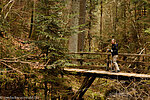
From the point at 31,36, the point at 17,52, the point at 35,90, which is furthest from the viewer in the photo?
the point at 31,36

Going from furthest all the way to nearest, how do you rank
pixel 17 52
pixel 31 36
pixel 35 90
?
pixel 31 36 → pixel 35 90 → pixel 17 52

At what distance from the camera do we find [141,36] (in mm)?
14352

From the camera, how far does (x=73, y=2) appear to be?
1000cm

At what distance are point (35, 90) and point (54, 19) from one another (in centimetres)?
310

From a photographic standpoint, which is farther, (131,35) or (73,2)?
(131,35)

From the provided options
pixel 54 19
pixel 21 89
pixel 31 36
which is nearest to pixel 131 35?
pixel 31 36

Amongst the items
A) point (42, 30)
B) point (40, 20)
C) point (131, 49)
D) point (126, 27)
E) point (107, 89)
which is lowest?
point (107, 89)

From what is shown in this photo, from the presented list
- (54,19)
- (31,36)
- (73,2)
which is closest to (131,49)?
(73,2)

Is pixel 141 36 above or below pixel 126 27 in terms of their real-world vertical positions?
below

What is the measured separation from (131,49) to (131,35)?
1828 mm

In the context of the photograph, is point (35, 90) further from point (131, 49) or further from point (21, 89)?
point (131, 49)

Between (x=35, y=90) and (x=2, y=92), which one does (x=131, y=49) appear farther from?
(x=2, y=92)

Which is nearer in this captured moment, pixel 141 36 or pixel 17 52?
pixel 17 52

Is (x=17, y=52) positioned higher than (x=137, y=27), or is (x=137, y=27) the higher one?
(x=137, y=27)
